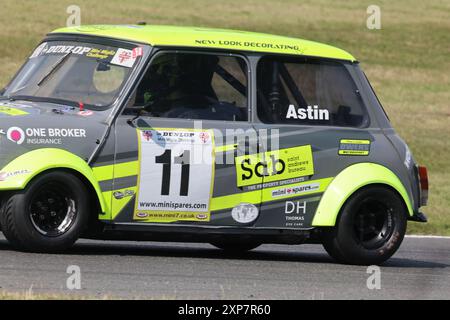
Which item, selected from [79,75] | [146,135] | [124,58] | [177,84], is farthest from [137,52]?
[146,135]

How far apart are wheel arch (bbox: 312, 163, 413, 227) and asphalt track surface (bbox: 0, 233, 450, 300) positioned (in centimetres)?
42

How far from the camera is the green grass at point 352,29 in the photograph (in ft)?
105

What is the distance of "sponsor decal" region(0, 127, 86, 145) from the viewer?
914 centimetres

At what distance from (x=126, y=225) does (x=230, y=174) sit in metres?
0.96

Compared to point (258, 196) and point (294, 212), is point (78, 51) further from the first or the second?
point (294, 212)

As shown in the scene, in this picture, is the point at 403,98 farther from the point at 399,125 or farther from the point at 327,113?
the point at 327,113

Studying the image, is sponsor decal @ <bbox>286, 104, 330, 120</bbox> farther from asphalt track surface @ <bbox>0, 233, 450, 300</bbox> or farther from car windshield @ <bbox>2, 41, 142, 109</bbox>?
car windshield @ <bbox>2, 41, 142, 109</bbox>

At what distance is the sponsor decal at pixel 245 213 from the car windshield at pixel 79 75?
53.3 inches

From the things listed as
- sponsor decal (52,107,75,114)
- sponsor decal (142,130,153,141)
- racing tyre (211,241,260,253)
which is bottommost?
racing tyre (211,241,260,253)

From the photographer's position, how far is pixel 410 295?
8.85m

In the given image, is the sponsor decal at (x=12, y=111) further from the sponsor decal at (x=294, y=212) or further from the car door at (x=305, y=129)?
the sponsor decal at (x=294, y=212)

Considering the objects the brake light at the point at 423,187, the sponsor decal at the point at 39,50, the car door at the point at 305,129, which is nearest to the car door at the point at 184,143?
the car door at the point at 305,129

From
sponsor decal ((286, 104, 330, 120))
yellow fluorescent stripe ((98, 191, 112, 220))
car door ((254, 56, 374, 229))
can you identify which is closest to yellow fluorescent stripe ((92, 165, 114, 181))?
yellow fluorescent stripe ((98, 191, 112, 220))
